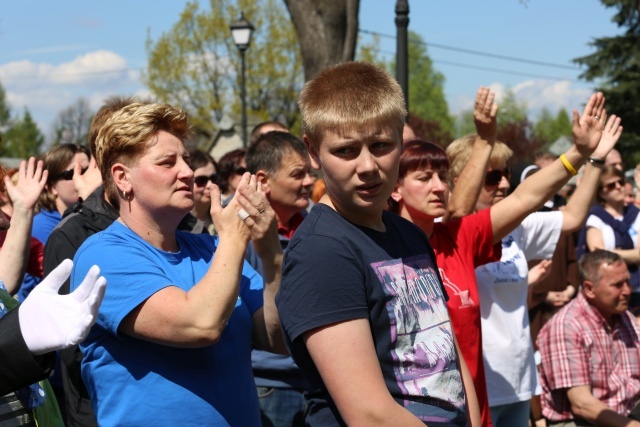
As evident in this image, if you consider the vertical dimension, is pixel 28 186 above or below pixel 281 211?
above

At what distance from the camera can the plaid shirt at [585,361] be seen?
5.76 m

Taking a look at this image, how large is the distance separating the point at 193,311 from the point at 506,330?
91.7 inches

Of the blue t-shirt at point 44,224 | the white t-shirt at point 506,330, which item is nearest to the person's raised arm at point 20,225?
the blue t-shirt at point 44,224

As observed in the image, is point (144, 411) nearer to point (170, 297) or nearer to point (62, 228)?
point (170, 297)

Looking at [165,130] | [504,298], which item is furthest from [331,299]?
[504,298]

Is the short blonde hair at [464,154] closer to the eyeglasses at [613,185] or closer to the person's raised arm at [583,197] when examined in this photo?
the person's raised arm at [583,197]

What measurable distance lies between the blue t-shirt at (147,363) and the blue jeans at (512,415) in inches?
76.2

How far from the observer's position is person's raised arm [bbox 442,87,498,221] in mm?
4324

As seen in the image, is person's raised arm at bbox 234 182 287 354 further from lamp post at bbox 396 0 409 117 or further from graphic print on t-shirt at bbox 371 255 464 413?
lamp post at bbox 396 0 409 117

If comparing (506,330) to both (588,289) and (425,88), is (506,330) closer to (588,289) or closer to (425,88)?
(588,289)

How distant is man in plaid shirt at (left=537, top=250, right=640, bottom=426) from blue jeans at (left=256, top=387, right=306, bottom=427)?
190cm

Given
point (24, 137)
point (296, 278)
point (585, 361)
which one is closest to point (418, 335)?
point (296, 278)

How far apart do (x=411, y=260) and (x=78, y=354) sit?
193 centimetres

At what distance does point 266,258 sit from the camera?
10.6 feet
